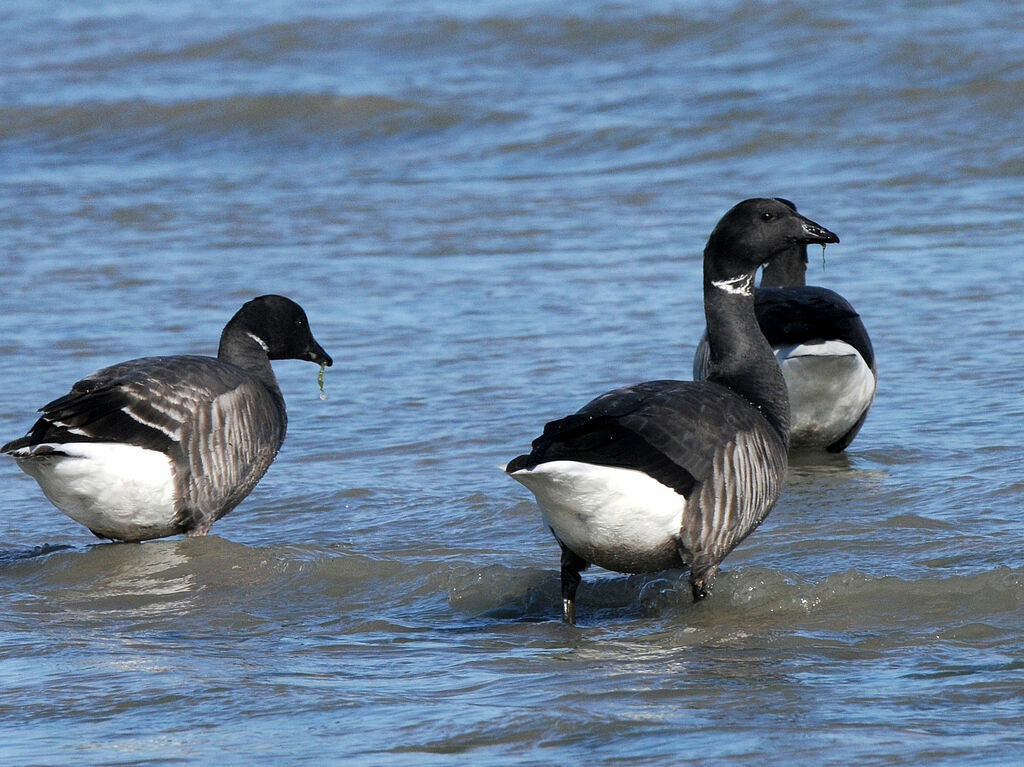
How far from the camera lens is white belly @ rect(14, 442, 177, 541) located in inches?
233

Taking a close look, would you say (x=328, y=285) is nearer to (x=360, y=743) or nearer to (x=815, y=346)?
(x=815, y=346)

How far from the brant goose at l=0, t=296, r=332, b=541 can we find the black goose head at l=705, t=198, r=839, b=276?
2152 millimetres

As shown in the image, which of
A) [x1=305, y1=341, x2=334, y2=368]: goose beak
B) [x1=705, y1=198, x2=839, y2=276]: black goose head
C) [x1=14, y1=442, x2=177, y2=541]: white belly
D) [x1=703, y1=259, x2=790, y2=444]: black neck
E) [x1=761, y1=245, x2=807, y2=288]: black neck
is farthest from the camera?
[x1=761, y1=245, x2=807, y2=288]: black neck

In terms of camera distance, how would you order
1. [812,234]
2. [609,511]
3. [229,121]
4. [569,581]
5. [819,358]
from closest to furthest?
1. [609,511]
2. [569,581]
3. [812,234]
4. [819,358]
5. [229,121]

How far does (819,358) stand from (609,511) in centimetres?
265

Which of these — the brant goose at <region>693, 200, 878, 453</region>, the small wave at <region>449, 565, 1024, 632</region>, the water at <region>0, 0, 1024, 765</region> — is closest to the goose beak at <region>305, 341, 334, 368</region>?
the water at <region>0, 0, 1024, 765</region>

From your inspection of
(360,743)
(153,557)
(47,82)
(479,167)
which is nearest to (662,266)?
(479,167)

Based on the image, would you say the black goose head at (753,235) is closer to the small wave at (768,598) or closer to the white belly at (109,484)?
the small wave at (768,598)

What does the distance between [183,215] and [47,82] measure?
8495 millimetres

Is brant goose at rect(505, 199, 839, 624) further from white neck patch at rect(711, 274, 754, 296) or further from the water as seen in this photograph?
white neck patch at rect(711, 274, 754, 296)

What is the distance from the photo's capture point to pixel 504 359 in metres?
9.02

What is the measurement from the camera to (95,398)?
613cm

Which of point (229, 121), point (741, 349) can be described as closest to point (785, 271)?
point (741, 349)

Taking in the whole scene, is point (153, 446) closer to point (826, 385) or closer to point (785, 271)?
point (826, 385)
